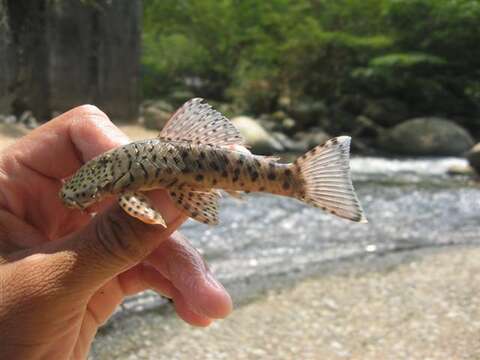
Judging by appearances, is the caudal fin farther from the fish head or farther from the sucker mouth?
the sucker mouth

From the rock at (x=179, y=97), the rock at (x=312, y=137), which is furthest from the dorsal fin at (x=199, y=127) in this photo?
the rock at (x=179, y=97)

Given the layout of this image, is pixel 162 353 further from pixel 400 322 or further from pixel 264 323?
pixel 400 322

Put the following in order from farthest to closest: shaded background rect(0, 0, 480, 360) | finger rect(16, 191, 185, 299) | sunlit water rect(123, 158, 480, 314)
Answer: sunlit water rect(123, 158, 480, 314)
shaded background rect(0, 0, 480, 360)
finger rect(16, 191, 185, 299)

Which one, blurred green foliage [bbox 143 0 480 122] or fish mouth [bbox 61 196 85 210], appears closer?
fish mouth [bbox 61 196 85 210]

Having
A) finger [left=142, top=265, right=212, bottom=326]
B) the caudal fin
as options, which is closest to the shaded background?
finger [left=142, top=265, right=212, bottom=326]

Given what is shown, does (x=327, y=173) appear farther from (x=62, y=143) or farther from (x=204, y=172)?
(x=62, y=143)

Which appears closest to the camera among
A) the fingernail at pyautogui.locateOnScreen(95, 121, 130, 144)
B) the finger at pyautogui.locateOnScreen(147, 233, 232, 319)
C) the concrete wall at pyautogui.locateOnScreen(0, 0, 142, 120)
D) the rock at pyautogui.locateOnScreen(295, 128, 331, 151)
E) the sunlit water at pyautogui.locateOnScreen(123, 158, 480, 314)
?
the finger at pyautogui.locateOnScreen(147, 233, 232, 319)

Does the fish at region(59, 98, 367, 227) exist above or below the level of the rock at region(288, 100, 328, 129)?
above
